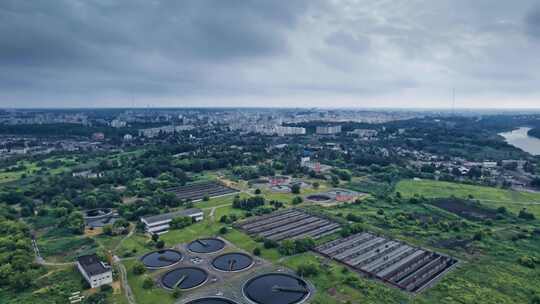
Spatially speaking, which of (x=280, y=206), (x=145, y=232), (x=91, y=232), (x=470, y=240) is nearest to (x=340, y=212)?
(x=280, y=206)

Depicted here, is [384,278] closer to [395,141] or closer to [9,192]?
[9,192]

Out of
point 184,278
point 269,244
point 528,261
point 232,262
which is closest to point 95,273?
point 184,278

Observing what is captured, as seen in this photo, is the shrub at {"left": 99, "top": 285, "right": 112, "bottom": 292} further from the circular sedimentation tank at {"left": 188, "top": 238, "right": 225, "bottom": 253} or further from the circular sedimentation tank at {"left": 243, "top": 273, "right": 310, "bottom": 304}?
the circular sedimentation tank at {"left": 243, "top": 273, "right": 310, "bottom": 304}

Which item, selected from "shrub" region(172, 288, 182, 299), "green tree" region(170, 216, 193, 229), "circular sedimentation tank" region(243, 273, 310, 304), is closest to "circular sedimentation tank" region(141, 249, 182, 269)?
"shrub" region(172, 288, 182, 299)

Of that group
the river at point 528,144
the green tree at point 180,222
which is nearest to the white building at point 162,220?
the green tree at point 180,222

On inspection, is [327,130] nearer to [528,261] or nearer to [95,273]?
[528,261]

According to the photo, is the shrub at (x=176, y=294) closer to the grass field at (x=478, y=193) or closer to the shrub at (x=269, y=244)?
the shrub at (x=269, y=244)
